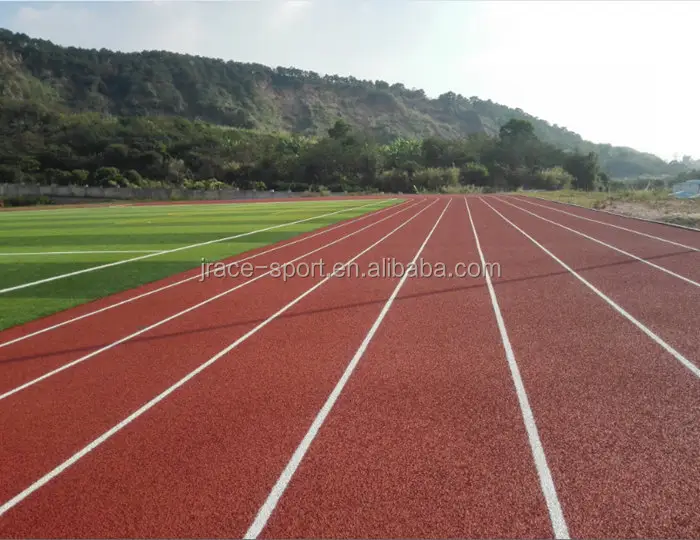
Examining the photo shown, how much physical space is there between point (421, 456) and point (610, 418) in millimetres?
1559

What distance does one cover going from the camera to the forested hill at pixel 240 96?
107 metres

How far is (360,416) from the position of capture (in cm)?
421

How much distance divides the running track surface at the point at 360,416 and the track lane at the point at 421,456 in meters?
0.02

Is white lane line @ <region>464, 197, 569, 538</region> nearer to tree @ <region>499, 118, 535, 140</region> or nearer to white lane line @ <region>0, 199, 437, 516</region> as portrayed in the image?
white lane line @ <region>0, 199, 437, 516</region>

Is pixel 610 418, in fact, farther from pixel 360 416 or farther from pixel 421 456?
pixel 360 416

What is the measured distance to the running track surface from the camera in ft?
9.95

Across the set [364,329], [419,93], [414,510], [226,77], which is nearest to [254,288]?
[364,329]

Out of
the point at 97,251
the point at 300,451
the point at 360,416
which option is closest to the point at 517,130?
the point at 97,251

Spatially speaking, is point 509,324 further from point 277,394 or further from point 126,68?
point 126,68

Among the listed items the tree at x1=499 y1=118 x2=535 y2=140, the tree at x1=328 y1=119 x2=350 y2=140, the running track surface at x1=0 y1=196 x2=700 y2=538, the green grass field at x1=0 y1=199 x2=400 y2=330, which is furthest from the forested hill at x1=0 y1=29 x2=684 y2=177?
the running track surface at x1=0 y1=196 x2=700 y2=538

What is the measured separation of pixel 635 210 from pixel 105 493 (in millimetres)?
26188

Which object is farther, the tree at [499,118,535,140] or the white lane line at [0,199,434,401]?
the tree at [499,118,535,140]

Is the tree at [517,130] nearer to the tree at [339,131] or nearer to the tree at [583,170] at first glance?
the tree at [583,170]

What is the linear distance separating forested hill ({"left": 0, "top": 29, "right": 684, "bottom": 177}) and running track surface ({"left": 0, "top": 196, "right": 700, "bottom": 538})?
271ft
